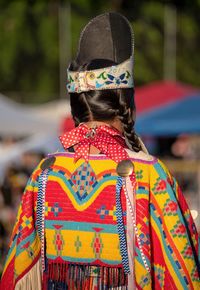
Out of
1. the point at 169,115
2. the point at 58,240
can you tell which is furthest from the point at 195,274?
the point at 169,115

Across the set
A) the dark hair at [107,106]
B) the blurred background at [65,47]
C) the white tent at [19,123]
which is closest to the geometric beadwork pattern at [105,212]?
the dark hair at [107,106]

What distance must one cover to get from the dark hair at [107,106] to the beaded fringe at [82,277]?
0.42 meters

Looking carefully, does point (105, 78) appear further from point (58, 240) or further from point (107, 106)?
point (58, 240)

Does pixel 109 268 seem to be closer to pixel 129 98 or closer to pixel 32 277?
pixel 32 277

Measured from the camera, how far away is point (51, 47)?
122 ft

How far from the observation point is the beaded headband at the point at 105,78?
287cm

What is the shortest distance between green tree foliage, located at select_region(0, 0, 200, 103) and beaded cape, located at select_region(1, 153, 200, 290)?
97.3 ft

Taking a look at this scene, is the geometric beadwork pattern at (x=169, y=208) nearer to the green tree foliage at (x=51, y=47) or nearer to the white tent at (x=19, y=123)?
the white tent at (x=19, y=123)

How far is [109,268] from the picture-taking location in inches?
110

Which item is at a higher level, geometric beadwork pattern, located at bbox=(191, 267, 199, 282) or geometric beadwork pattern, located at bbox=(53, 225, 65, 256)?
geometric beadwork pattern, located at bbox=(53, 225, 65, 256)

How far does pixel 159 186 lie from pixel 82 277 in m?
0.41

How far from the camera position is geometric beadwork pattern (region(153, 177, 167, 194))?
2723 mm

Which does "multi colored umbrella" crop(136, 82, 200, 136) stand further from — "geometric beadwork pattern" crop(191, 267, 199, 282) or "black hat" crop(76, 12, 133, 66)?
"geometric beadwork pattern" crop(191, 267, 199, 282)

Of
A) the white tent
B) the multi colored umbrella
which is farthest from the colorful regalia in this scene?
the white tent
